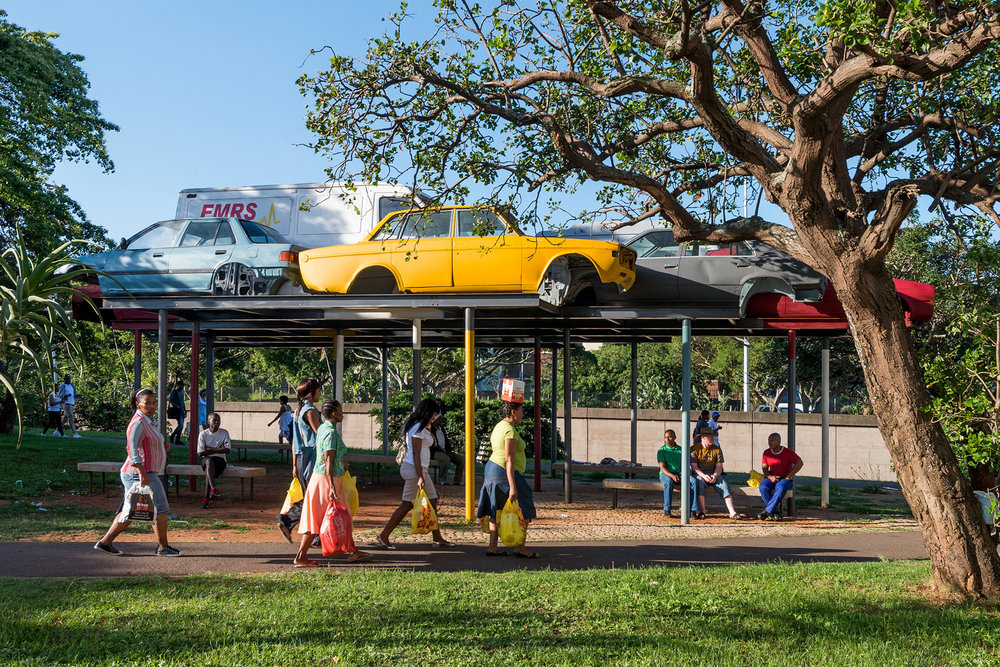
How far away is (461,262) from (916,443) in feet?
22.7

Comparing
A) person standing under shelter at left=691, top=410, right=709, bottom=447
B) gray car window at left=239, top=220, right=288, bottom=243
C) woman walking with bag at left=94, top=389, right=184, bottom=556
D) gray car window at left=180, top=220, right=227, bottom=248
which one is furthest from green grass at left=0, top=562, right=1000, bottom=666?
gray car window at left=180, top=220, right=227, bottom=248

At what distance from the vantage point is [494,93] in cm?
1038

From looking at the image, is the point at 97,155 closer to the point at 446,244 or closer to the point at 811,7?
the point at 446,244

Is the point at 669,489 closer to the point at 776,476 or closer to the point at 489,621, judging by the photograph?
the point at 776,476

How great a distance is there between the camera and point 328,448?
8.68 m

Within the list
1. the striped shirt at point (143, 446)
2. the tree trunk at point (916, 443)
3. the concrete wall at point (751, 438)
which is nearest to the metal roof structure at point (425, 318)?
the striped shirt at point (143, 446)

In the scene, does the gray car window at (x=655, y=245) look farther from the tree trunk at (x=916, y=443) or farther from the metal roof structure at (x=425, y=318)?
the tree trunk at (x=916, y=443)

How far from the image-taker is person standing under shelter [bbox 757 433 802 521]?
13.5 metres

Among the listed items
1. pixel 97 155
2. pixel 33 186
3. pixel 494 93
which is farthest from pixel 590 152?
pixel 97 155

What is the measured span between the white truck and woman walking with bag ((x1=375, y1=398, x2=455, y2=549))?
21.1ft

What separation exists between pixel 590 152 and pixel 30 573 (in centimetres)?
664

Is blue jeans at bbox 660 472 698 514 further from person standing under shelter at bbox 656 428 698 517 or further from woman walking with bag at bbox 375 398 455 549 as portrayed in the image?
woman walking with bag at bbox 375 398 455 549

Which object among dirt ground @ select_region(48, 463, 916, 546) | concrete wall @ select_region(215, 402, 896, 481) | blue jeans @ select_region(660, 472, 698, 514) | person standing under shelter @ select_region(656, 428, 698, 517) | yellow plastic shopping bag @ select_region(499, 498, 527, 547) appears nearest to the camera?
yellow plastic shopping bag @ select_region(499, 498, 527, 547)

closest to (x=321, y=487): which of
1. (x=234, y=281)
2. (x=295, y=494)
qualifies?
(x=295, y=494)
